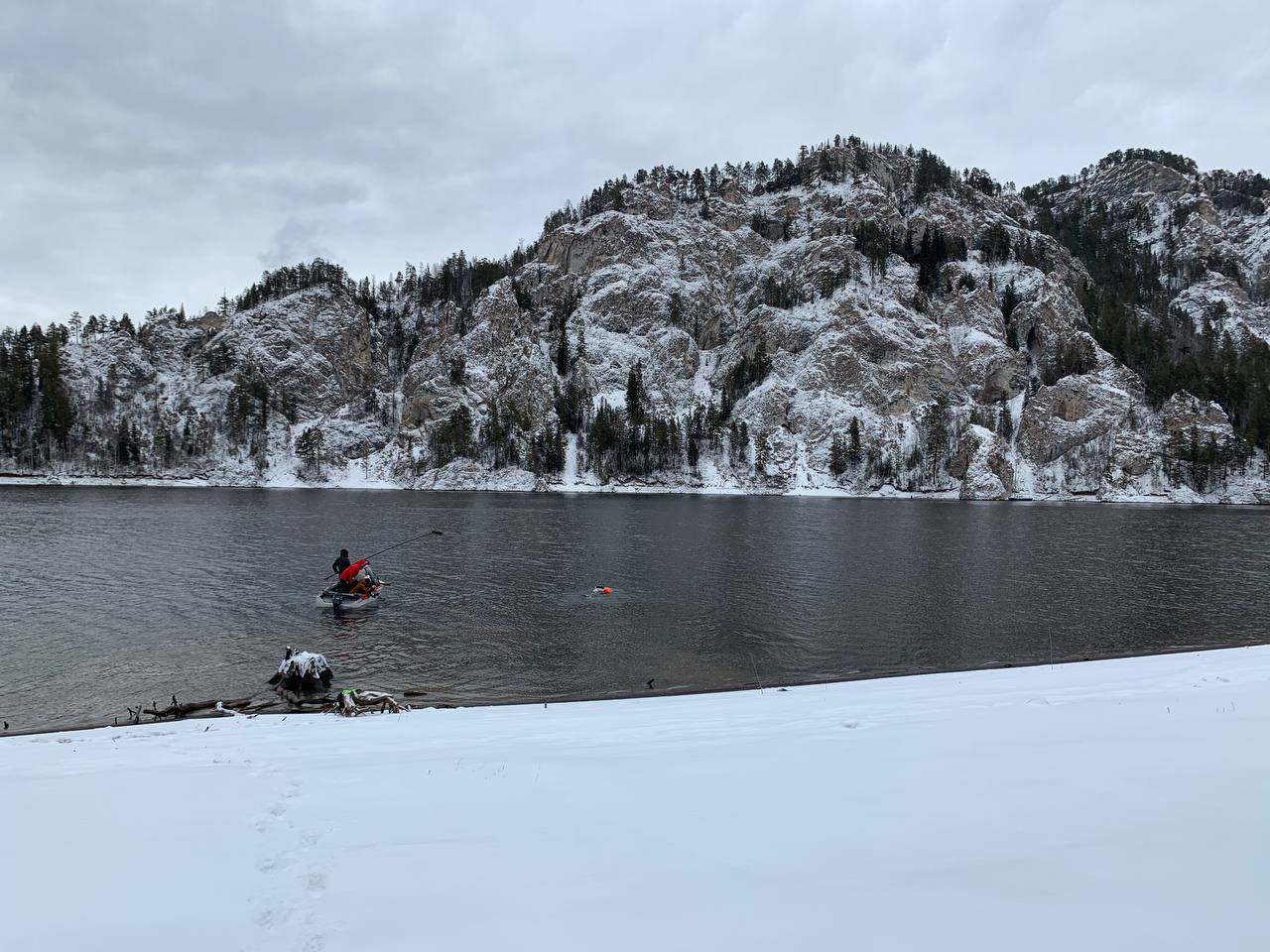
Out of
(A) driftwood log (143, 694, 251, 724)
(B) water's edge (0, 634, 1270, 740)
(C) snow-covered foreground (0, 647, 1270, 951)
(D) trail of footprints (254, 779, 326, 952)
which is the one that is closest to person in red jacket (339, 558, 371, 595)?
(B) water's edge (0, 634, 1270, 740)

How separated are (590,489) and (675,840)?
165753 mm

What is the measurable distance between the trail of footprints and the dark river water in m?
13.0

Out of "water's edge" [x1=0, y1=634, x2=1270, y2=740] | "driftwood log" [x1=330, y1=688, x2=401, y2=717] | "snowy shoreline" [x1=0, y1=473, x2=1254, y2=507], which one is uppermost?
"snowy shoreline" [x1=0, y1=473, x2=1254, y2=507]

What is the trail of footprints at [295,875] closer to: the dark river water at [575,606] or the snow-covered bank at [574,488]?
the dark river water at [575,606]

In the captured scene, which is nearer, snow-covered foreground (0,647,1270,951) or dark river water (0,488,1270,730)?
snow-covered foreground (0,647,1270,951)

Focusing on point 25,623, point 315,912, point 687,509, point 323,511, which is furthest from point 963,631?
point 323,511

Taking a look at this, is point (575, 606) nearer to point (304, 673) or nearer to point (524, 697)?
point (524, 697)

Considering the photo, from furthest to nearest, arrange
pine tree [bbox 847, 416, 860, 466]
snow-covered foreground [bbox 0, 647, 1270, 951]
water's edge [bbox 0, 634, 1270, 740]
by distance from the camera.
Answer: pine tree [bbox 847, 416, 860, 466] → water's edge [bbox 0, 634, 1270, 740] → snow-covered foreground [bbox 0, 647, 1270, 951]

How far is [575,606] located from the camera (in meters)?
35.0

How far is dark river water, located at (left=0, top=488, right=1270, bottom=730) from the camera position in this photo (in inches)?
924

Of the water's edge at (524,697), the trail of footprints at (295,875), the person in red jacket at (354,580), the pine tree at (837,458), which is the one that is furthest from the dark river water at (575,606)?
the pine tree at (837,458)

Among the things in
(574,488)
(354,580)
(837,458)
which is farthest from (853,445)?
(354,580)

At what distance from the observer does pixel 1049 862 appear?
233 inches

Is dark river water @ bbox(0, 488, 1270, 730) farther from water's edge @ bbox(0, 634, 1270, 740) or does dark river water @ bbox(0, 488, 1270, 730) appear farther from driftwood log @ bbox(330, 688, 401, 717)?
driftwood log @ bbox(330, 688, 401, 717)
